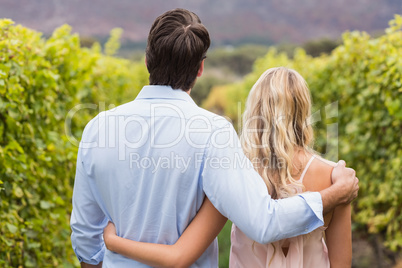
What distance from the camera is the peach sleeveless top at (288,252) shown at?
1.92 m

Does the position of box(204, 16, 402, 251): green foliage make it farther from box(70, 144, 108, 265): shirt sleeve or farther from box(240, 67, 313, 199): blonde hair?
box(70, 144, 108, 265): shirt sleeve

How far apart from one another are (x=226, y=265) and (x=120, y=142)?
10.3ft

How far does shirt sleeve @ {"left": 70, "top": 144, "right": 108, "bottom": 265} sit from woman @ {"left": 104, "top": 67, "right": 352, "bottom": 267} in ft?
2.17

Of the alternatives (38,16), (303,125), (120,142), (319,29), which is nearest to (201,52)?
(120,142)

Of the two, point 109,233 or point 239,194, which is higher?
point 239,194

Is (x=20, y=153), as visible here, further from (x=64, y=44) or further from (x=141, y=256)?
(x=141, y=256)

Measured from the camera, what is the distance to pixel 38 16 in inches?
535

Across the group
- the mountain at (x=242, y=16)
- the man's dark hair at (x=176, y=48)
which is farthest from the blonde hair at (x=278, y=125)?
the mountain at (x=242, y=16)

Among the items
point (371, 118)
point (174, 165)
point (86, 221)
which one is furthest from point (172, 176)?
point (371, 118)

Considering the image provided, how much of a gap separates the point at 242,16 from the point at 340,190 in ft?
104

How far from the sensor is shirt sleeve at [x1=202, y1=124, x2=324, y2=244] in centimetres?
143

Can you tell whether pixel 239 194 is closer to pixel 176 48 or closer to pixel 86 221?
pixel 176 48

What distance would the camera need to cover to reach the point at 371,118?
4195mm

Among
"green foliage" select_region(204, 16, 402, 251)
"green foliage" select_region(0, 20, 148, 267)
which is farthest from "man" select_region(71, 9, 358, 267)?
"green foliage" select_region(204, 16, 402, 251)
